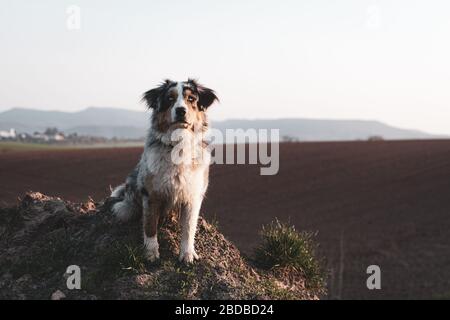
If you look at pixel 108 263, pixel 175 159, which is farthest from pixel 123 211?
pixel 175 159

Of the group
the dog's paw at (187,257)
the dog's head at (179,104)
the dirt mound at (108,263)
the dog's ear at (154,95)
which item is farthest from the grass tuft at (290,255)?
the dog's ear at (154,95)

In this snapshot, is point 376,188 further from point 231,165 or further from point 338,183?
point 231,165

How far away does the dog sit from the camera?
7348 mm

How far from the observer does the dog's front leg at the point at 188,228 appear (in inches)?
306

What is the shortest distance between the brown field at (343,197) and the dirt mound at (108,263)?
1.30m

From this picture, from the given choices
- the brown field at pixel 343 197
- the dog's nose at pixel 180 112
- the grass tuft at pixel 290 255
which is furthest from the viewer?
the brown field at pixel 343 197

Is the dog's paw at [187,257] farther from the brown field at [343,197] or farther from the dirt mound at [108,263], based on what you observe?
the brown field at [343,197]

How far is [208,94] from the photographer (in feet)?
25.9

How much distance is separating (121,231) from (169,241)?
0.79 m

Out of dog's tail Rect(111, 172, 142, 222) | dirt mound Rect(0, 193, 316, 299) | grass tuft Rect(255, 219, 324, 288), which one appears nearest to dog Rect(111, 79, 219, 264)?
dirt mound Rect(0, 193, 316, 299)

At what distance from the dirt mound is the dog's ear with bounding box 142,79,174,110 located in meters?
1.91

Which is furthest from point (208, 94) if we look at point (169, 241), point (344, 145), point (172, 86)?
point (344, 145)

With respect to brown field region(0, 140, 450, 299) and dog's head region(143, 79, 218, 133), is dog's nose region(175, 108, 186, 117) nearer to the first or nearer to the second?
dog's head region(143, 79, 218, 133)

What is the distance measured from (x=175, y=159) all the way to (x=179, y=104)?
75 centimetres
